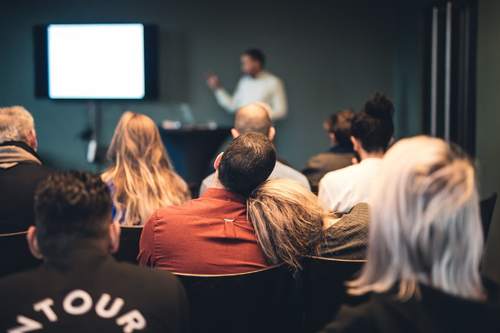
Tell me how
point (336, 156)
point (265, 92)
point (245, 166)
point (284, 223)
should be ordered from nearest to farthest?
1. point (284, 223)
2. point (245, 166)
3. point (336, 156)
4. point (265, 92)

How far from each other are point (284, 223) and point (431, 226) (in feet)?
3.06

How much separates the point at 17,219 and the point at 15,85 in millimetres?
4984

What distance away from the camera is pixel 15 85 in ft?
24.9

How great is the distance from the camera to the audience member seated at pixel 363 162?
3088mm

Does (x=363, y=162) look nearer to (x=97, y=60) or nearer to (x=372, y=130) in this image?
(x=372, y=130)

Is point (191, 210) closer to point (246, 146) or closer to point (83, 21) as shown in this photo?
point (246, 146)

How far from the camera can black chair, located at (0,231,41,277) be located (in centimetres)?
257

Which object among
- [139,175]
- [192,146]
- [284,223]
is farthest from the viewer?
[192,146]

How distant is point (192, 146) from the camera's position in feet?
21.8

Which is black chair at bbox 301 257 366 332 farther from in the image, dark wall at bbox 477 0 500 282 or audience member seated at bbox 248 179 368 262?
dark wall at bbox 477 0 500 282

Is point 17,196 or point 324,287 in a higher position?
point 17,196

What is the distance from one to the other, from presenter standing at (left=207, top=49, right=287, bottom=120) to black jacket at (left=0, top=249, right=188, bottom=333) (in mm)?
5594

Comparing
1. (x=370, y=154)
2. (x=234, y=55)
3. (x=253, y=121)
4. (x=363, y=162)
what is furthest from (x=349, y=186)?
(x=234, y=55)

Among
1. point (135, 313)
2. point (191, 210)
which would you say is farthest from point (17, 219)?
point (135, 313)
